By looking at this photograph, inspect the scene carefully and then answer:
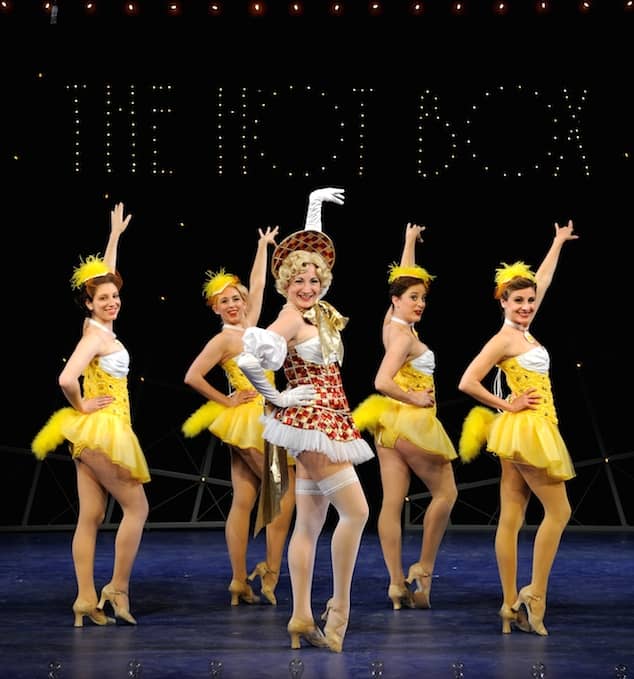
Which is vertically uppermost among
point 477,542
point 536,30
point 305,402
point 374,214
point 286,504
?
point 536,30

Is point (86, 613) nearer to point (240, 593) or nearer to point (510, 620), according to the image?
point (240, 593)

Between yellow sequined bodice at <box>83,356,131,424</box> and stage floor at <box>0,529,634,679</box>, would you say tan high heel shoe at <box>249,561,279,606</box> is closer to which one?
stage floor at <box>0,529,634,679</box>

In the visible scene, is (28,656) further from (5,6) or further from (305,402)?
(5,6)

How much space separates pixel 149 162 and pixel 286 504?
3.23 m

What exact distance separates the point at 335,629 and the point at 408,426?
4.78 feet

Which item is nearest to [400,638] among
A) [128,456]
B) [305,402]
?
[305,402]

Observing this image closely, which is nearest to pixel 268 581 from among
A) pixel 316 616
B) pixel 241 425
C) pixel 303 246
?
pixel 316 616

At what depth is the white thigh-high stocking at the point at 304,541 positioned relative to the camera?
191 inches

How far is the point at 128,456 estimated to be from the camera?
551cm

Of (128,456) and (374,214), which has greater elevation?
(374,214)

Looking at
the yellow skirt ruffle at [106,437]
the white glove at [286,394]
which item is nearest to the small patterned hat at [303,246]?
the white glove at [286,394]

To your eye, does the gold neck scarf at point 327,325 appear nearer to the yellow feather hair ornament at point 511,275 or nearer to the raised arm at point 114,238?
the yellow feather hair ornament at point 511,275

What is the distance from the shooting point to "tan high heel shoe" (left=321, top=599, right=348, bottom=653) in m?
4.76

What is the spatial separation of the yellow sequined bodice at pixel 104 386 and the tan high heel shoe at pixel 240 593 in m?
1.02
